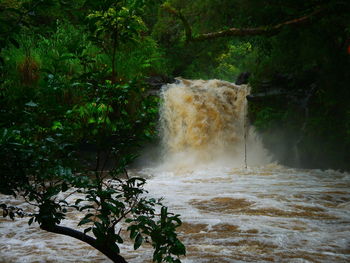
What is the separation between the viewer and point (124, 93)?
2021mm

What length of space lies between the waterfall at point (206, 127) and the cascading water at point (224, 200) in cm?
3

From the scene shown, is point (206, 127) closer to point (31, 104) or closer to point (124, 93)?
point (124, 93)

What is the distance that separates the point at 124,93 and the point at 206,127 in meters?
10.5

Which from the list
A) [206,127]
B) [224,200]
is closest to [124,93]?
[224,200]

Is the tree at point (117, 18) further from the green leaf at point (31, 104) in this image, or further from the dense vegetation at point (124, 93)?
the green leaf at point (31, 104)

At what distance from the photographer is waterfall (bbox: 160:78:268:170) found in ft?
40.1

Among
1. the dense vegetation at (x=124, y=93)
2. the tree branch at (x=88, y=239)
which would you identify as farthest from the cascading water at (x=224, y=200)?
the tree branch at (x=88, y=239)

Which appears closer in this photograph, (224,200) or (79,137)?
(79,137)

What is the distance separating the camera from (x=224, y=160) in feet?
40.2

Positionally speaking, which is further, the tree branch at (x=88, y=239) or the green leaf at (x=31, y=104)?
the tree branch at (x=88, y=239)

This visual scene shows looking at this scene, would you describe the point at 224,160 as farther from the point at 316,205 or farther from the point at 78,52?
the point at 78,52

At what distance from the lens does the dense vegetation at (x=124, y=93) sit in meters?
1.84

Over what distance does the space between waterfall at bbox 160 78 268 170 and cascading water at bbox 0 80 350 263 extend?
0.03 meters

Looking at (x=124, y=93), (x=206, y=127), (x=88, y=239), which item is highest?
(x=206, y=127)
